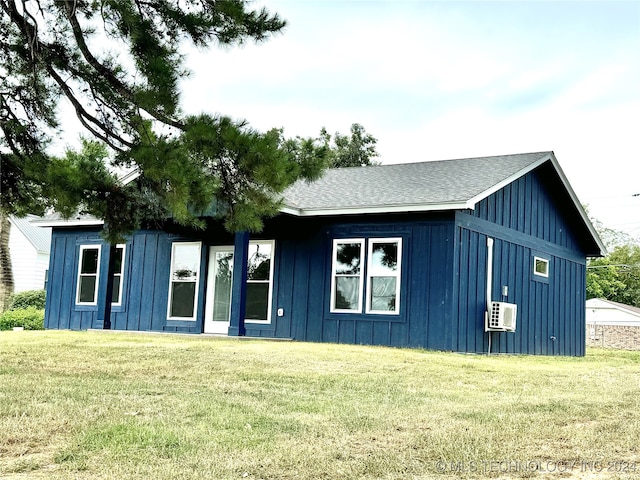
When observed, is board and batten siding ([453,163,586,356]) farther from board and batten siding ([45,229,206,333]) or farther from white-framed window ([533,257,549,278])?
board and batten siding ([45,229,206,333])

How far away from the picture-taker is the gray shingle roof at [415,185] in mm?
12305

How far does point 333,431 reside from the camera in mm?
4625

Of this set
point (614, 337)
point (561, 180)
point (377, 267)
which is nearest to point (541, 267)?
point (561, 180)

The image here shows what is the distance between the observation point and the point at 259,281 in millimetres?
14344

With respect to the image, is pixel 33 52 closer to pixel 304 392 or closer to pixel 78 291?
pixel 304 392

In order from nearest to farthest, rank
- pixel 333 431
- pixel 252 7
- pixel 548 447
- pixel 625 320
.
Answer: pixel 548 447, pixel 333 431, pixel 252 7, pixel 625 320

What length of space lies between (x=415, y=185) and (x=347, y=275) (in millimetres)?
2053

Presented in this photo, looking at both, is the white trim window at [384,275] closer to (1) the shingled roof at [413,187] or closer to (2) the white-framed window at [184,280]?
(1) the shingled roof at [413,187]

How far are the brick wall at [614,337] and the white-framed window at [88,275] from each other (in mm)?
20522

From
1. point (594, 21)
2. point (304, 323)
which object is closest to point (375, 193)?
point (304, 323)

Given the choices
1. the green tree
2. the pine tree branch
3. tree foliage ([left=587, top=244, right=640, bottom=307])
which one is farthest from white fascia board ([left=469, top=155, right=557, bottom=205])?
tree foliage ([left=587, top=244, right=640, bottom=307])

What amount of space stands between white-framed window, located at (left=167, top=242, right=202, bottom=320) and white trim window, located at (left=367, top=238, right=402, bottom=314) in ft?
12.8

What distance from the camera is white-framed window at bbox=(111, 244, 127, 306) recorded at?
15961 millimetres

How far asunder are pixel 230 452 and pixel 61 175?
4333 millimetres
